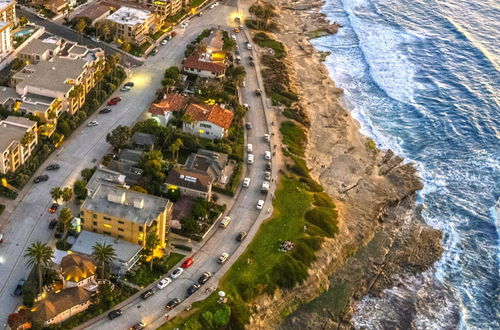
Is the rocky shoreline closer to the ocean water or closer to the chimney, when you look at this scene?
the ocean water

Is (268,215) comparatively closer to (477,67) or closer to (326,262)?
(326,262)

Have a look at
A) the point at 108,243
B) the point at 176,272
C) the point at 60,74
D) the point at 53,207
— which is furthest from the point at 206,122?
the point at 176,272

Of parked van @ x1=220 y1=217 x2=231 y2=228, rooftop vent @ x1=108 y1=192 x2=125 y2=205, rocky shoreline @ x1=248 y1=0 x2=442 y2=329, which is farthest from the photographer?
parked van @ x1=220 y1=217 x2=231 y2=228

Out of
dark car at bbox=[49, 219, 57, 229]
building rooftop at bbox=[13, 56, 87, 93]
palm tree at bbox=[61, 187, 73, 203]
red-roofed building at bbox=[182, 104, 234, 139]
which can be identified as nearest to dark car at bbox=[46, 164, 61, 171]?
palm tree at bbox=[61, 187, 73, 203]

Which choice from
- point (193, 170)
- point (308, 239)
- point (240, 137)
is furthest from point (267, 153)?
point (308, 239)

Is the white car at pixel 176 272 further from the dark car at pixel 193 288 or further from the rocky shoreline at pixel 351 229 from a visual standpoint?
the rocky shoreline at pixel 351 229

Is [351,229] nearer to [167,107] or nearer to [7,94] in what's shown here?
[167,107]

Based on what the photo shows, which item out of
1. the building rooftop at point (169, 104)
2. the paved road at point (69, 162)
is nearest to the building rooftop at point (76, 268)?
the paved road at point (69, 162)
